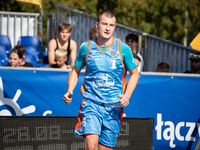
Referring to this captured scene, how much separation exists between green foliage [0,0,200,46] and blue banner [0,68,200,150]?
1352 cm

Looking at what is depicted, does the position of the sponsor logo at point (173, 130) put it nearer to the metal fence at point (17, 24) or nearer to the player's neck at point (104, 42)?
the player's neck at point (104, 42)

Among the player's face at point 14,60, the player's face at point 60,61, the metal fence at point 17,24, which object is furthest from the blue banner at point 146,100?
the metal fence at point 17,24

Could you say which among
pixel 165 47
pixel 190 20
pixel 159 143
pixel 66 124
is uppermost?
pixel 190 20

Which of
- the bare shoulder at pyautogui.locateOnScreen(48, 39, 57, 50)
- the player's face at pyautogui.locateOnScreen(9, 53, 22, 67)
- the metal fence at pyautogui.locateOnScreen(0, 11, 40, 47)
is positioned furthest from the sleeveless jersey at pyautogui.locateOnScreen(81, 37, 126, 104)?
the metal fence at pyautogui.locateOnScreen(0, 11, 40, 47)

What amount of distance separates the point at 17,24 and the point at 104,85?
23.1 ft

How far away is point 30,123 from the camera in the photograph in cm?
498

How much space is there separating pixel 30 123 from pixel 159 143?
2.32 metres

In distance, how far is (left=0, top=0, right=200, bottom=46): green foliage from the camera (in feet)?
63.1

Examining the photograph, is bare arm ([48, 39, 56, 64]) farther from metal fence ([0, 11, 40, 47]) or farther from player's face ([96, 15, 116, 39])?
player's face ([96, 15, 116, 39])

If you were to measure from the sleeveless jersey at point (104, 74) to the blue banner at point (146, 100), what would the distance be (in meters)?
1.84

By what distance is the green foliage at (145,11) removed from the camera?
19.2 meters

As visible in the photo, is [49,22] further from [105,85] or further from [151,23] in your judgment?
[151,23]

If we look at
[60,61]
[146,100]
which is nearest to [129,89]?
[146,100]

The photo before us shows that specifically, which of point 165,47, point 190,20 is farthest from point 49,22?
point 190,20
